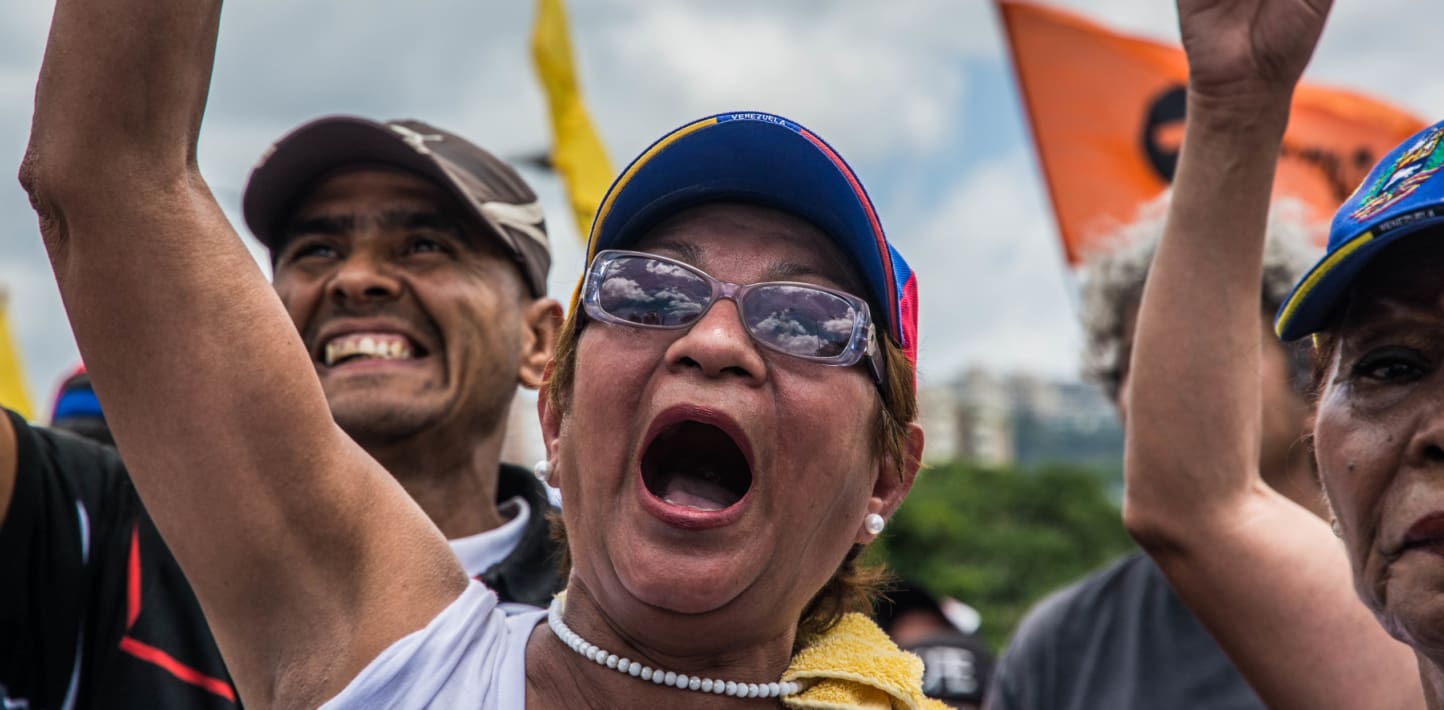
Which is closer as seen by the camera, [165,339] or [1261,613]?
[165,339]

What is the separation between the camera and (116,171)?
1.84 m

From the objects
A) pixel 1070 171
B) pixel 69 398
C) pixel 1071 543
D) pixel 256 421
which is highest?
pixel 256 421

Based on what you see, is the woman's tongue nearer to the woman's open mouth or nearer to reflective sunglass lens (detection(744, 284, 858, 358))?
the woman's open mouth

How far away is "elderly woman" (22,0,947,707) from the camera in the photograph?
1.86m

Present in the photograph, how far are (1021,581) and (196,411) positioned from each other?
3597 centimetres

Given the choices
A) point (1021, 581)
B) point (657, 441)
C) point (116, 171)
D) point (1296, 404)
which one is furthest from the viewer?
point (1021, 581)

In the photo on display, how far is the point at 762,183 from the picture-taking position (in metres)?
2.23

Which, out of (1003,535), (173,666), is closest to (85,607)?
(173,666)

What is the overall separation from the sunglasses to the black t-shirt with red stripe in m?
1.04

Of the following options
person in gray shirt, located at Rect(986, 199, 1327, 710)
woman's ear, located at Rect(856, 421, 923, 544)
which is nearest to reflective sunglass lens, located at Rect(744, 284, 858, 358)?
woman's ear, located at Rect(856, 421, 923, 544)

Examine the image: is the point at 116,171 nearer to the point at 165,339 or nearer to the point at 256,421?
the point at 165,339

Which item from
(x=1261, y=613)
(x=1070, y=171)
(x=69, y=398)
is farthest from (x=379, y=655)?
(x=1070, y=171)

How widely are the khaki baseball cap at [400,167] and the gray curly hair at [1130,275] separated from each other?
1.57 metres

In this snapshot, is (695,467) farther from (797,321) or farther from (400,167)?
(400,167)
